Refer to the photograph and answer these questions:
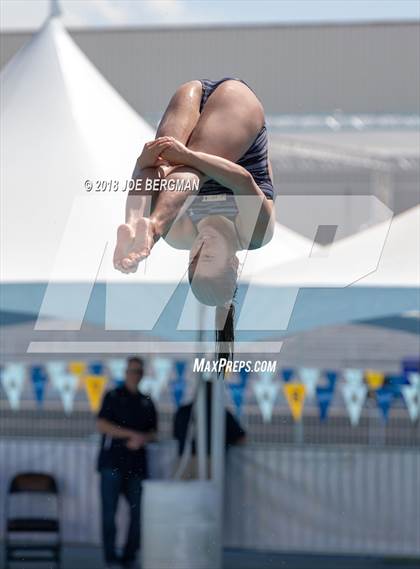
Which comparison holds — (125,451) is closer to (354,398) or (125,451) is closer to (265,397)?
(265,397)

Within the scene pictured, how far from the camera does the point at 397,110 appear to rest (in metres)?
3.27

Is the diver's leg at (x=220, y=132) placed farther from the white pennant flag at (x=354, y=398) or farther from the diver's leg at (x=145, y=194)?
the white pennant flag at (x=354, y=398)

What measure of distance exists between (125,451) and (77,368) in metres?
2.27

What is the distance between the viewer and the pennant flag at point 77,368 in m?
6.48

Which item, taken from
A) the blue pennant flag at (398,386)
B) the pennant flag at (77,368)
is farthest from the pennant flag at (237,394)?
the pennant flag at (77,368)

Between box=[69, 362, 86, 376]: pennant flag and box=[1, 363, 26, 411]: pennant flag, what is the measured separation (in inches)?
14.6

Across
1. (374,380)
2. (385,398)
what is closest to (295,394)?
(385,398)

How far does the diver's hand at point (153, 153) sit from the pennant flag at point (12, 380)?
3903 millimetres

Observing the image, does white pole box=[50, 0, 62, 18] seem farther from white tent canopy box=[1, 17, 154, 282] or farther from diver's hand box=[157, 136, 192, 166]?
diver's hand box=[157, 136, 192, 166]

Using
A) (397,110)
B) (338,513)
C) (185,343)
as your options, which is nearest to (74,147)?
(397,110)

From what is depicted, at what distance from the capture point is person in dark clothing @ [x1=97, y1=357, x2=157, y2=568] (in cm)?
392

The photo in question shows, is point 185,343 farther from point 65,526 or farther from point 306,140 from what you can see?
point 65,526

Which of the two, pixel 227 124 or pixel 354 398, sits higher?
pixel 227 124

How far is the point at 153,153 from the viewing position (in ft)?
6.56
